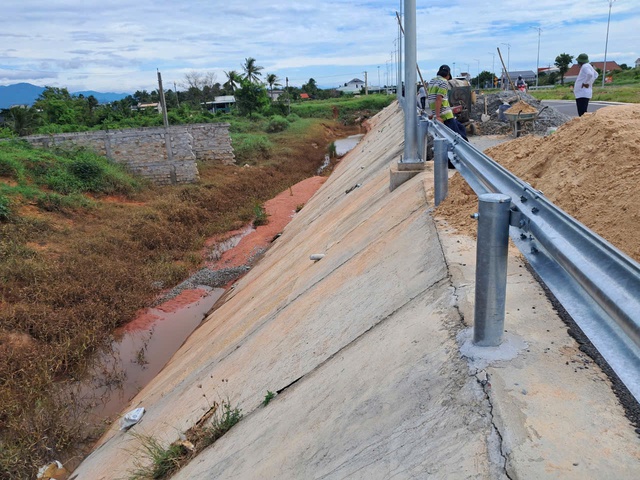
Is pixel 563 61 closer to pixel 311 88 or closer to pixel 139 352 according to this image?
pixel 311 88

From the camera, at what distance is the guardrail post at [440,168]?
473cm

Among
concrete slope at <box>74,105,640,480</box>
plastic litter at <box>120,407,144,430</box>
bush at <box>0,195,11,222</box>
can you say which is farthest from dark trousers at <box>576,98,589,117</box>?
bush at <box>0,195,11,222</box>

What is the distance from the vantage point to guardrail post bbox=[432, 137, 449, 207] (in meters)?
4.73

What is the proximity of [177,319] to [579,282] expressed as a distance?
10.2 m

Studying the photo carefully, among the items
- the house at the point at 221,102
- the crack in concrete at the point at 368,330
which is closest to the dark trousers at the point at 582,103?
the crack in concrete at the point at 368,330

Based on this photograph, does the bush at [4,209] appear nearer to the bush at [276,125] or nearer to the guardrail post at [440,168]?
the guardrail post at [440,168]

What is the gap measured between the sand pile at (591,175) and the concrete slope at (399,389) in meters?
0.51

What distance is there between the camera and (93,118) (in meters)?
33.9

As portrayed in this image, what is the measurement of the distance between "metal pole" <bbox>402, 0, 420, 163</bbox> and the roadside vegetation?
4720 millimetres

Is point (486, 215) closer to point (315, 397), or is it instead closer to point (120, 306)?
point (315, 397)

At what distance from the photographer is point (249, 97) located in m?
44.9

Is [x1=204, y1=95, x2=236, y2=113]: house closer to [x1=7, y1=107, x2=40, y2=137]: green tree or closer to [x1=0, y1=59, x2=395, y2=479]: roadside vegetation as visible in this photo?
[x1=7, y1=107, x2=40, y2=137]: green tree

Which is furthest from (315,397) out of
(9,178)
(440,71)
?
(9,178)

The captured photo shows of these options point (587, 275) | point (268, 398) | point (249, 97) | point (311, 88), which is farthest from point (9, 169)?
point (311, 88)
